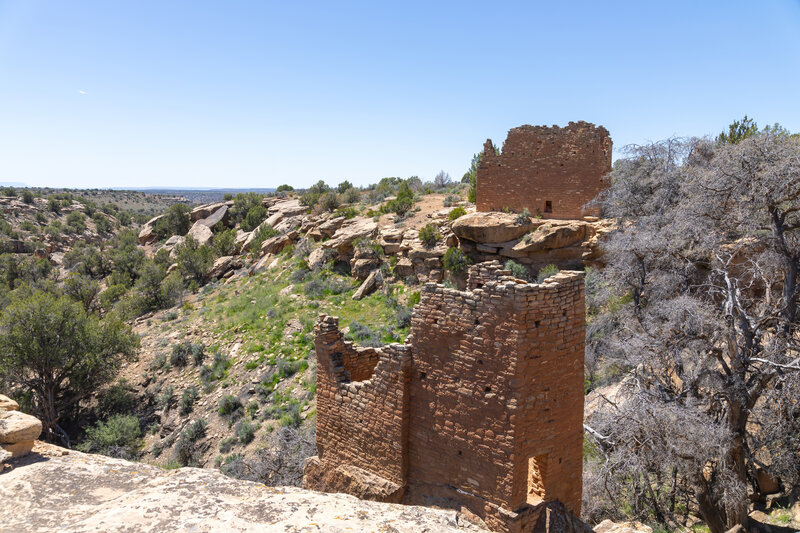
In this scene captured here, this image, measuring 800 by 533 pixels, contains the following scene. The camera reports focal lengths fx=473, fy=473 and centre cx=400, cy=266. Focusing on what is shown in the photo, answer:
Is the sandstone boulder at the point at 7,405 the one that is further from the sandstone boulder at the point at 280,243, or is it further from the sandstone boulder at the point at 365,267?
the sandstone boulder at the point at 280,243

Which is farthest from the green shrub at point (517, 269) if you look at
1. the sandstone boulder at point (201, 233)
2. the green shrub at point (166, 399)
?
the sandstone boulder at point (201, 233)

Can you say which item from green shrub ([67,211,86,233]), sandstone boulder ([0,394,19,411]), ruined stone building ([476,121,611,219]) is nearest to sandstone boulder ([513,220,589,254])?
ruined stone building ([476,121,611,219])

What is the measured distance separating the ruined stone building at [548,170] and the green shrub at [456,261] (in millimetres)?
3177

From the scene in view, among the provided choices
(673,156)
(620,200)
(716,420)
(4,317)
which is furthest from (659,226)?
(4,317)

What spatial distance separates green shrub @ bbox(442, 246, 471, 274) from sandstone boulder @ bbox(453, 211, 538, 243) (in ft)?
3.14

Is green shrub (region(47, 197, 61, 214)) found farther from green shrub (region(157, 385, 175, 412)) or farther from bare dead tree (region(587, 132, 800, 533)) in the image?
bare dead tree (region(587, 132, 800, 533))

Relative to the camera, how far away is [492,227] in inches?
837

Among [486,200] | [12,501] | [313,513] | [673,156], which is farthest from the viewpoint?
[486,200]

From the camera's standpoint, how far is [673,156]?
21.4 metres

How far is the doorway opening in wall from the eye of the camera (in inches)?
257

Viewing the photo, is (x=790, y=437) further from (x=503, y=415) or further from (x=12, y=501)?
(x=12, y=501)

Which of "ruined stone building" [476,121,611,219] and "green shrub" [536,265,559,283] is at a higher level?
"ruined stone building" [476,121,611,219]

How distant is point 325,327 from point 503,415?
355 centimetres

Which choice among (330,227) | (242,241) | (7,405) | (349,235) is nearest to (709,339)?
(7,405)
